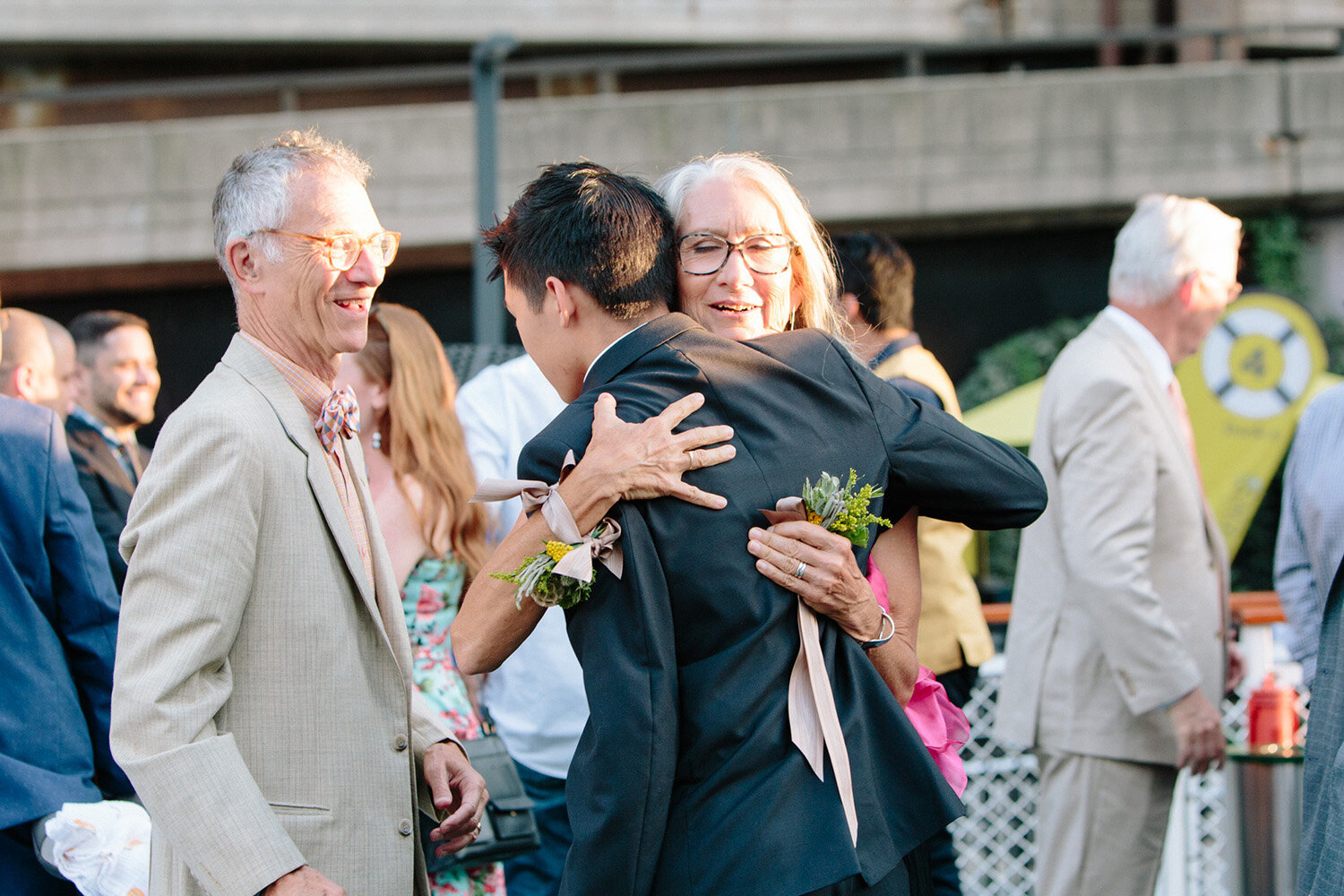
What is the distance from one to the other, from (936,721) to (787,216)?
39.3 inches

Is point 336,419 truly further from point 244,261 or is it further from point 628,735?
point 628,735

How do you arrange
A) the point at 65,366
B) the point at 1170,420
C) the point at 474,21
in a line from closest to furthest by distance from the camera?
Answer: 1. the point at 1170,420
2. the point at 65,366
3. the point at 474,21

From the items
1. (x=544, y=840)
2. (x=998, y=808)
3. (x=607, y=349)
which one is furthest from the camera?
(x=998, y=808)

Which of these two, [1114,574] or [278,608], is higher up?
[278,608]

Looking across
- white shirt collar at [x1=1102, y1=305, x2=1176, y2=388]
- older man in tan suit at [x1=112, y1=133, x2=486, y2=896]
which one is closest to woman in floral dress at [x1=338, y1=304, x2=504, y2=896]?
older man in tan suit at [x1=112, y1=133, x2=486, y2=896]

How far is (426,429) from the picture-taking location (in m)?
3.58

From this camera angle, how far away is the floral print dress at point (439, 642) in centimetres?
327

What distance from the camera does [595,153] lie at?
1234 centimetres

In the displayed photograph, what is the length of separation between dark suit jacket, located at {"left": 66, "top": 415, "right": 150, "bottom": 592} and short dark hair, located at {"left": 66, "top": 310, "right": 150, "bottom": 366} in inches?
21.8

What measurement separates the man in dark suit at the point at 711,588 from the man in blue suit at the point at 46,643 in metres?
1.33

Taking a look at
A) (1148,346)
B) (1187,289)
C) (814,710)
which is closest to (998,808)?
(1148,346)

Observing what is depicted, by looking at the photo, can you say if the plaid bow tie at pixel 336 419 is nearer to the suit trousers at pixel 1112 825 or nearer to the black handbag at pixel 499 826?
the black handbag at pixel 499 826

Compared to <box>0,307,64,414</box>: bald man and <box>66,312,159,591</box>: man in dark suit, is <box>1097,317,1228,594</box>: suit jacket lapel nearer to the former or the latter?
<box>66,312,159,591</box>: man in dark suit

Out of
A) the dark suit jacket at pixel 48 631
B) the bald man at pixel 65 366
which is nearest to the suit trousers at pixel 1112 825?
the dark suit jacket at pixel 48 631
